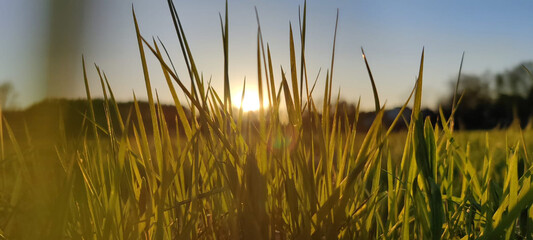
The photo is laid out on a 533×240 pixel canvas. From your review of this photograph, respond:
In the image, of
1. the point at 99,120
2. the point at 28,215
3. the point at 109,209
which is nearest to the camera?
the point at 28,215

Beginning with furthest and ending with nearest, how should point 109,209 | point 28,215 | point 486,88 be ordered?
point 486,88 → point 109,209 → point 28,215

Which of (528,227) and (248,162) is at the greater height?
(248,162)

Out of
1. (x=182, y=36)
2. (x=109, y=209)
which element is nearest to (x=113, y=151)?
(x=109, y=209)

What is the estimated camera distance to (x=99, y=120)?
858mm

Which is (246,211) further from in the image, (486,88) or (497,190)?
(486,88)

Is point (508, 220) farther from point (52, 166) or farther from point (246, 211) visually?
point (52, 166)

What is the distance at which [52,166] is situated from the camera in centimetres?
65

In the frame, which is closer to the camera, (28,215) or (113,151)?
(28,215)

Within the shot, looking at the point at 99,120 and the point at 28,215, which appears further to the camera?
the point at 99,120

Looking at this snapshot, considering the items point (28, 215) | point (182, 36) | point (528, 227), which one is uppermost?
point (182, 36)

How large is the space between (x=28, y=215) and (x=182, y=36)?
0.87 ft

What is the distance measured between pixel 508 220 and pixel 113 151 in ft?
1.74

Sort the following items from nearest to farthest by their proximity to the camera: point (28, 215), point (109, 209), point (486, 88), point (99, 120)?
point (28, 215) → point (109, 209) → point (99, 120) → point (486, 88)

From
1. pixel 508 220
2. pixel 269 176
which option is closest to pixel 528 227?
pixel 508 220
